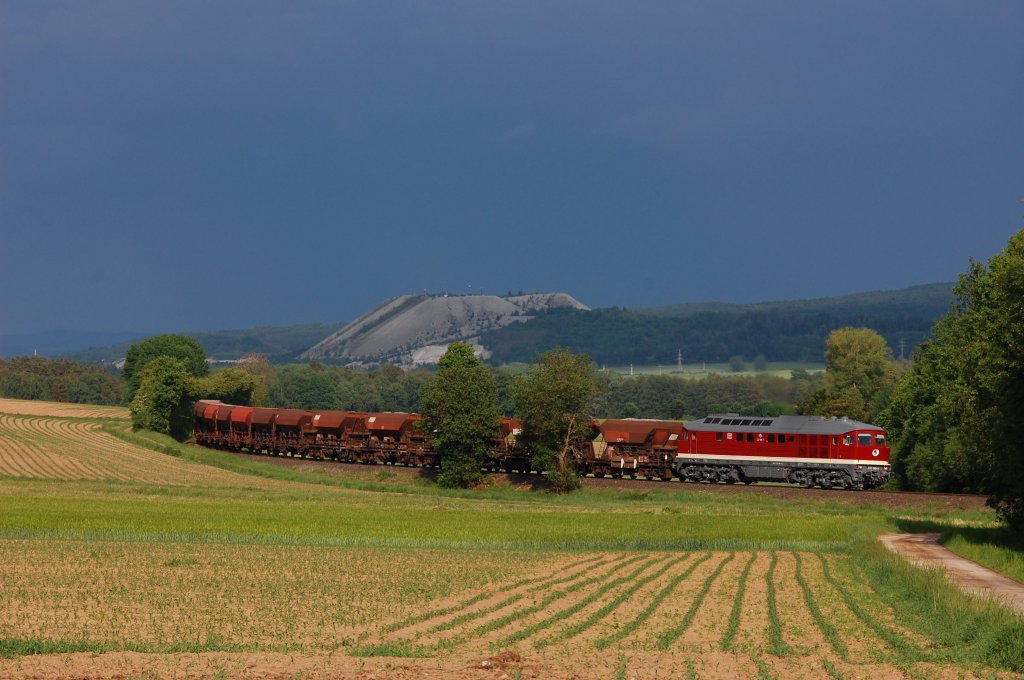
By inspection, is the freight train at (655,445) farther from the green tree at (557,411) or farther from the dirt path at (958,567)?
the dirt path at (958,567)

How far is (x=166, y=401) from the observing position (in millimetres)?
137125

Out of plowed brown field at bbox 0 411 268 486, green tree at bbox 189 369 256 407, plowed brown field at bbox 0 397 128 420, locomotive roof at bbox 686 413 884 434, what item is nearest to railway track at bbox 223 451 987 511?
locomotive roof at bbox 686 413 884 434

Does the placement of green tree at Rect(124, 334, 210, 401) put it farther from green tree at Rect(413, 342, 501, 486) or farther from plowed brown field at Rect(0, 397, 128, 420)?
green tree at Rect(413, 342, 501, 486)

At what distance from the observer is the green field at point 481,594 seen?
26.3 metres

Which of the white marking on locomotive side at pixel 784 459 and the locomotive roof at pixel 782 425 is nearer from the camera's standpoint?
the white marking on locomotive side at pixel 784 459

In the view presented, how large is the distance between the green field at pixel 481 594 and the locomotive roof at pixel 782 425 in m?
12.0

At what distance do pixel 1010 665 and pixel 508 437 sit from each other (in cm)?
7296

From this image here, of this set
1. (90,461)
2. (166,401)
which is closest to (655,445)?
(90,461)

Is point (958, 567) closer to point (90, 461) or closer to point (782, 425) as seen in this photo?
point (782, 425)

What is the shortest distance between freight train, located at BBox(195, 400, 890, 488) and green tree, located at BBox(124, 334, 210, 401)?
204 feet

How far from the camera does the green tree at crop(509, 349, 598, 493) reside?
92125 millimetres

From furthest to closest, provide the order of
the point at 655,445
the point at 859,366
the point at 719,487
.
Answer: the point at 859,366, the point at 655,445, the point at 719,487

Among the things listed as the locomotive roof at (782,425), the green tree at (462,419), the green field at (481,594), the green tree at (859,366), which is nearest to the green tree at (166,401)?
the green tree at (462,419)

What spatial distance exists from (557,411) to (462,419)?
7684 millimetres
